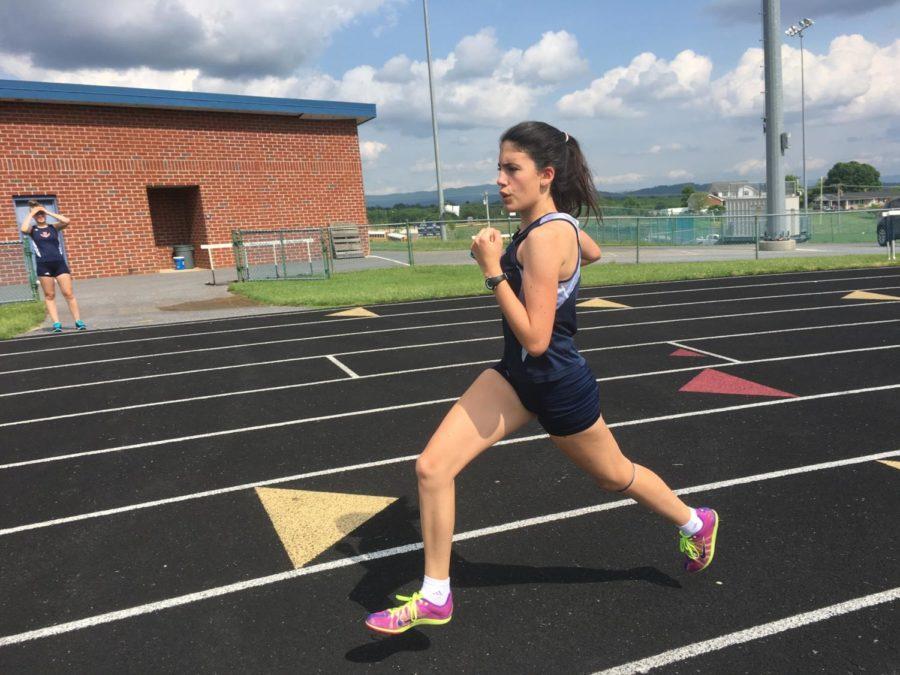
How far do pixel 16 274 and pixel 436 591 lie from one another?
17.5m

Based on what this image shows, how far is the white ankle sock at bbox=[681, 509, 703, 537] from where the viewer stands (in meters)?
3.00

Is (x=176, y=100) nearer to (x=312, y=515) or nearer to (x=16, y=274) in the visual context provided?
(x=16, y=274)

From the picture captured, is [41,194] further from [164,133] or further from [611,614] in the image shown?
[611,614]

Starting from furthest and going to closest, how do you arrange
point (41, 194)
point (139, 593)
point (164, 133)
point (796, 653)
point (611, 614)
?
point (164, 133), point (41, 194), point (139, 593), point (611, 614), point (796, 653)

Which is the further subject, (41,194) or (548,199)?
(41,194)

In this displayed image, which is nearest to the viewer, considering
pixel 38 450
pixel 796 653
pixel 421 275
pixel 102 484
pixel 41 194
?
pixel 796 653

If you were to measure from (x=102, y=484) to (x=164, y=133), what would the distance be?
19404mm

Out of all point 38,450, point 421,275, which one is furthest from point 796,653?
point 421,275

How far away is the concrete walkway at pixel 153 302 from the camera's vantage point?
1252 cm

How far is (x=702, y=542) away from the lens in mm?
3039

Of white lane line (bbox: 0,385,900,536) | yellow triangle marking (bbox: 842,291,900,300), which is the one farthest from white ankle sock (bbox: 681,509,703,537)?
yellow triangle marking (bbox: 842,291,900,300)

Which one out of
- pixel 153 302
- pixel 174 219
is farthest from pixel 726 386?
pixel 174 219

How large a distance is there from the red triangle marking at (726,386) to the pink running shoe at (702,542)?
340cm

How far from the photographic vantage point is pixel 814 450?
466cm
